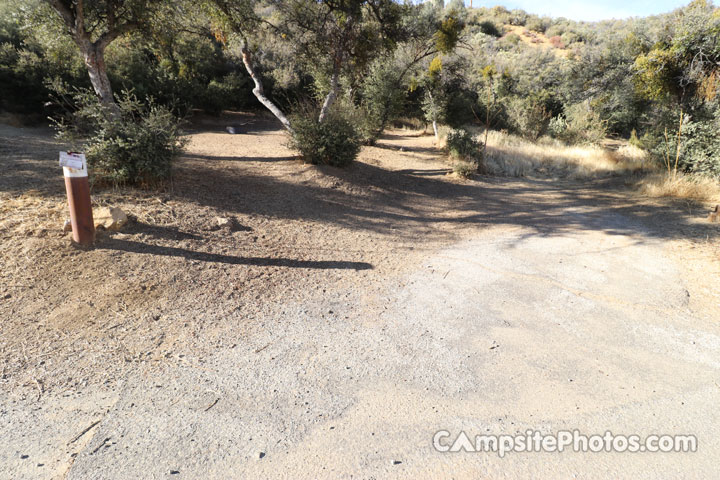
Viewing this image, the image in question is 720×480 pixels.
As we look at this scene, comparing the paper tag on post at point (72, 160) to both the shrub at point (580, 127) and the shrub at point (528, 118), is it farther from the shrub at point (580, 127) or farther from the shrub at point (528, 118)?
the shrub at point (528, 118)

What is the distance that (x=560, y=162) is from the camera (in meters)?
13.3

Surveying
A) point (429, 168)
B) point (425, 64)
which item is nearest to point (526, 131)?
point (425, 64)

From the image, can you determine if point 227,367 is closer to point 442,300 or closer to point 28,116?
point 442,300

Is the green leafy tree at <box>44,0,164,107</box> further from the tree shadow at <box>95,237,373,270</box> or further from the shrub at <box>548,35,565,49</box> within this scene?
the shrub at <box>548,35,565,49</box>

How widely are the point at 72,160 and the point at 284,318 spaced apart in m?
2.56

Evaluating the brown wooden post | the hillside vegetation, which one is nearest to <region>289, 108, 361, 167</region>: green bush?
the hillside vegetation

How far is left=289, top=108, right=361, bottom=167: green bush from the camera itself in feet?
27.5

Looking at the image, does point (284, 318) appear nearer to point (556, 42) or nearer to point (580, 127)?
point (580, 127)

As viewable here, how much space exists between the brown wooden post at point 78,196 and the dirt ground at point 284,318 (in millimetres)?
178

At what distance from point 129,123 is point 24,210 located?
165cm

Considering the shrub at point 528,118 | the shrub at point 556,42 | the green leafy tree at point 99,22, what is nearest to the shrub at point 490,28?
the shrub at point 556,42

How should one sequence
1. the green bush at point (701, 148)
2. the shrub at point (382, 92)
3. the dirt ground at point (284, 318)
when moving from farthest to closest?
the shrub at point (382, 92) < the green bush at point (701, 148) < the dirt ground at point (284, 318)

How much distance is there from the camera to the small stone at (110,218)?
4.25 metres

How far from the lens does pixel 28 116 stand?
12.3 metres
